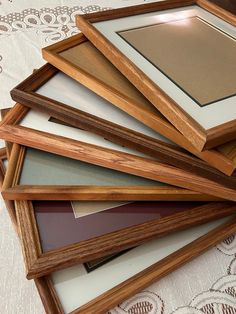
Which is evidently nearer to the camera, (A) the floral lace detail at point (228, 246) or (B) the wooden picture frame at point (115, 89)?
(B) the wooden picture frame at point (115, 89)

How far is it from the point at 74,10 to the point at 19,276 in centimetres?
87

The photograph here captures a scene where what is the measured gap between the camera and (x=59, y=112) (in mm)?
607

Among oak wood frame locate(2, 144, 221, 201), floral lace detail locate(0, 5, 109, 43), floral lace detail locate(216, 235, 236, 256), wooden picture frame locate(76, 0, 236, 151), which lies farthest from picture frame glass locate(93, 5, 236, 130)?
floral lace detail locate(0, 5, 109, 43)

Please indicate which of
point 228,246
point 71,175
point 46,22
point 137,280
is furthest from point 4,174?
point 46,22

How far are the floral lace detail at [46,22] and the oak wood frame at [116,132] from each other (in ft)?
1.40

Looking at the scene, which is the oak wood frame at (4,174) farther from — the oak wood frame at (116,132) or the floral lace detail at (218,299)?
the floral lace detail at (218,299)

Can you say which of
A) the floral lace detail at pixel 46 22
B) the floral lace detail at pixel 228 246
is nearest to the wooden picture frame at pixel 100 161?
the floral lace detail at pixel 228 246

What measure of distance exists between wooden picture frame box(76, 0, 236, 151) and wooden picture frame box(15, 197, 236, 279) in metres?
0.13

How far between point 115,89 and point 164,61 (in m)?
0.11

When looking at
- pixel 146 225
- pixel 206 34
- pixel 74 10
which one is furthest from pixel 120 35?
pixel 74 10

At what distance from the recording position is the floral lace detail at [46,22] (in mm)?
1053

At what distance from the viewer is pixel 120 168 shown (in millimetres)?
548

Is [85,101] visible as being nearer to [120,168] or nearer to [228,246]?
[120,168]

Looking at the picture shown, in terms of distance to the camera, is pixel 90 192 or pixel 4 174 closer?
pixel 90 192
